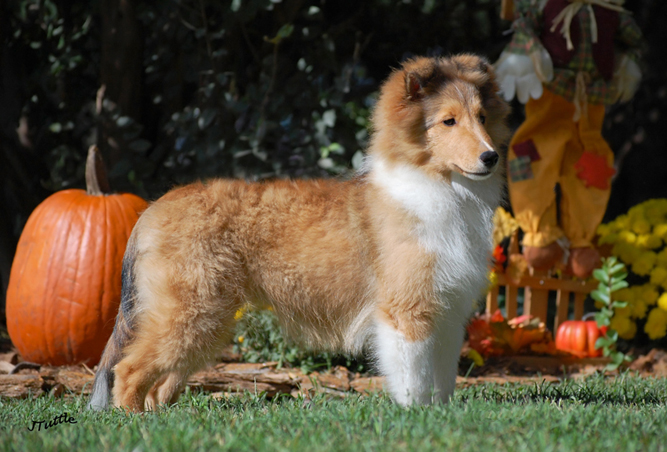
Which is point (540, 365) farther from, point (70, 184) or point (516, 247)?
point (70, 184)

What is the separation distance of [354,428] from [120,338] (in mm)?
1548

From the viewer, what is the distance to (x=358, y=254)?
3.43 m

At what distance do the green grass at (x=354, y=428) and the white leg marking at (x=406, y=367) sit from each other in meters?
0.13

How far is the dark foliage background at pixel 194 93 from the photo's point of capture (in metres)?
5.80

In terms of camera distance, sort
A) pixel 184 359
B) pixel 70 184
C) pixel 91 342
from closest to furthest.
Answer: pixel 184 359 < pixel 91 342 < pixel 70 184

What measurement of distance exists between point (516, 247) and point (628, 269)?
98 centimetres

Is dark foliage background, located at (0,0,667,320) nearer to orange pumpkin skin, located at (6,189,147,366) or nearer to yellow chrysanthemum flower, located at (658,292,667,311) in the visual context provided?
orange pumpkin skin, located at (6,189,147,366)

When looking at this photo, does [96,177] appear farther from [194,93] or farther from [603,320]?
[603,320]

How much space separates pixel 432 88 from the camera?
3400 mm

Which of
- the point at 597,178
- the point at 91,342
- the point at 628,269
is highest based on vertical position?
the point at 597,178

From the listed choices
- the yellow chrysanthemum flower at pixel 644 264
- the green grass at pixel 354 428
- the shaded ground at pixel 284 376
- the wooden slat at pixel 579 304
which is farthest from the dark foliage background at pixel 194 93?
the green grass at pixel 354 428

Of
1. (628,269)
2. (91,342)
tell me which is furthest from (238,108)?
(628,269)

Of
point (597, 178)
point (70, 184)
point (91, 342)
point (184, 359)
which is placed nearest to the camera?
point (184, 359)

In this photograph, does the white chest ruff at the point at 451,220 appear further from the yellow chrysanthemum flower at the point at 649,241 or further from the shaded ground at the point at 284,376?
the yellow chrysanthemum flower at the point at 649,241
